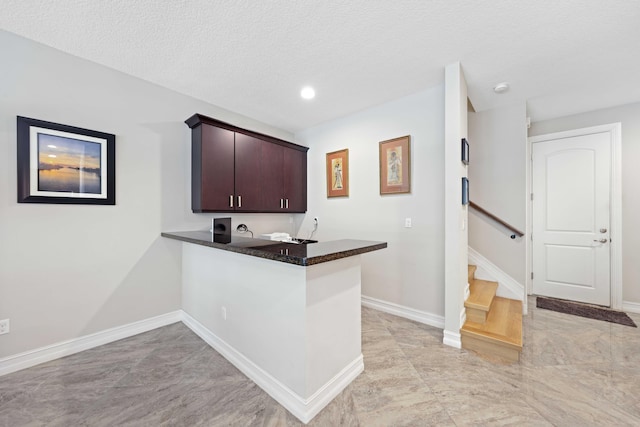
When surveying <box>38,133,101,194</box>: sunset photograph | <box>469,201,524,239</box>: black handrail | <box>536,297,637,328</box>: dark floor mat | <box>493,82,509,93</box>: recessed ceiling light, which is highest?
<box>493,82,509,93</box>: recessed ceiling light

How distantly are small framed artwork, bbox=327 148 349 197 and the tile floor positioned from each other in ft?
6.22

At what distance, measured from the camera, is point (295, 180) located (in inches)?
149

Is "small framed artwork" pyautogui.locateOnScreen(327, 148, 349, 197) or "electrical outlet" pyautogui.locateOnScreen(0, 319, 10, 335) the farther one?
A: "small framed artwork" pyautogui.locateOnScreen(327, 148, 349, 197)

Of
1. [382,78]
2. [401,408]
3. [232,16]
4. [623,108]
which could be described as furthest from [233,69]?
[623,108]

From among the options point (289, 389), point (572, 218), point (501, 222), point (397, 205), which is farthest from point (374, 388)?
point (572, 218)

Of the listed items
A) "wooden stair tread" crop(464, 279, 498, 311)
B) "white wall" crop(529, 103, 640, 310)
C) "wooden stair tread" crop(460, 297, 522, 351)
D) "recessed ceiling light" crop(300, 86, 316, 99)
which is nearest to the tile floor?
"wooden stair tread" crop(460, 297, 522, 351)

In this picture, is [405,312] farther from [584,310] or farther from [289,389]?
[584,310]

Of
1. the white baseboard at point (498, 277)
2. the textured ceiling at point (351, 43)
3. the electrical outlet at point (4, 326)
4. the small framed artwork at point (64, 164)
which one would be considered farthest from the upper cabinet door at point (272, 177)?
the white baseboard at point (498, 277)

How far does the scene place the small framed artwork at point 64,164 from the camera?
77.2 inches

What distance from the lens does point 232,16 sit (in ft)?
5.68

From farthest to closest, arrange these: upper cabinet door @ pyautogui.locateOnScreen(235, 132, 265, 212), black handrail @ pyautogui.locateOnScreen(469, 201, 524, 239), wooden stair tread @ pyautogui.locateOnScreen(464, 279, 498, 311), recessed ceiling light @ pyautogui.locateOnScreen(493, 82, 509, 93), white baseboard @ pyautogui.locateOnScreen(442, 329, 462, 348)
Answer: upper cabinet door @ pyautogui.locateOnScreen(235, 132, 265, 212) < black handrail @ pyautogui.locateOnScreen(469, 201, 524, 239) < recessed ceiling light @ pyautogui.locateOnScreen(493, 82, 509, 93) < wooden stair tread @ pyautogui.locateOnScreen(464, 279, 498, 311) < white baseboard @ pyautogui.locateOnScreen(442, 329, 462, 348)

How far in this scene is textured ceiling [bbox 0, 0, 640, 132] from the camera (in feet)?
5.46

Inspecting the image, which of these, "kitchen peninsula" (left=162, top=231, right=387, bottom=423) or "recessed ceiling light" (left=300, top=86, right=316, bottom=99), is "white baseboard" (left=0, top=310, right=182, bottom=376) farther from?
"recessed ceiling light" (left=300, top=86, right=316, bottom=99)

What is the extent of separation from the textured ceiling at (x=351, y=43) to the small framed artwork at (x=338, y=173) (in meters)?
0.85
